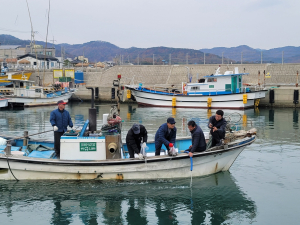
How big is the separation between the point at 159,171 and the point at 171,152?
30.9 inches

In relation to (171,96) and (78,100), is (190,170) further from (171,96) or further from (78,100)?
(78,100)

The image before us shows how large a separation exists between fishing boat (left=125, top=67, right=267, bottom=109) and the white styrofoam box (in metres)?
24.1

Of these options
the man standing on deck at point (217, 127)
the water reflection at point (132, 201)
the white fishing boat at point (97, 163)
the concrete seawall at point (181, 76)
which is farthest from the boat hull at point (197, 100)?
the white fishing boat at point (97, 163)

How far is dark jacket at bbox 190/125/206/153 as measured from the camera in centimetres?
1032

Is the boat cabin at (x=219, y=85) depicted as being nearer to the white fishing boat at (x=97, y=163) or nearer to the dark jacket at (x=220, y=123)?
the dark jacket at (x=220, y=123)

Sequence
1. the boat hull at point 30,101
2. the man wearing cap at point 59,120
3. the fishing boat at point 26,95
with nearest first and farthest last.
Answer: the man wearing cap at point 59,120 → the boat hull at point 30,101 → the fishing boat at point 26,95

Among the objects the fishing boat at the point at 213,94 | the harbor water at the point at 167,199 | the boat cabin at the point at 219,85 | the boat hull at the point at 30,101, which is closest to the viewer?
the harbor water at the point at 167,199

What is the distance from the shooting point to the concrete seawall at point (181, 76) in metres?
35.0

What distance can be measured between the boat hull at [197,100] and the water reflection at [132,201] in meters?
22.9

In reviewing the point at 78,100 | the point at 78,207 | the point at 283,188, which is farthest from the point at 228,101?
the point at 78,207

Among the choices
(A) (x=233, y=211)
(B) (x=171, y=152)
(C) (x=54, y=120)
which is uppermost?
(C) (x=54, y=120)

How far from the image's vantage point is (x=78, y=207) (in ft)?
30.4

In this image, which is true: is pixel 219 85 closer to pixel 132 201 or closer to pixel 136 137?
pixel 136 137

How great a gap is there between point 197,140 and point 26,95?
97.1 ft
